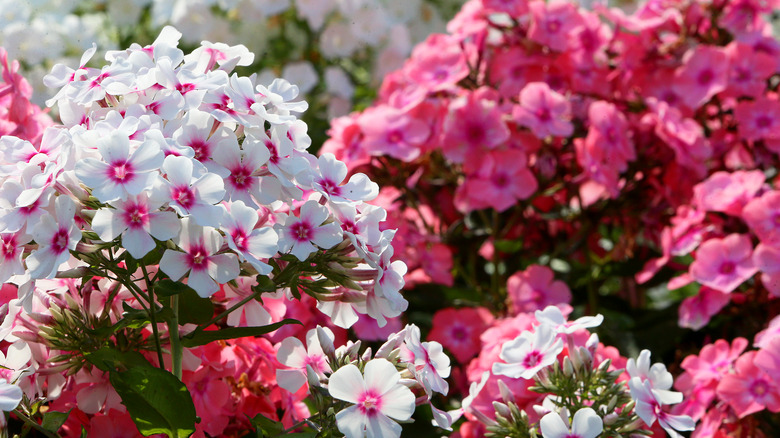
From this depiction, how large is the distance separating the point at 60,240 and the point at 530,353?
18.7 inches

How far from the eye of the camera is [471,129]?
4.66ft

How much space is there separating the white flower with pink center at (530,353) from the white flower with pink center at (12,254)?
0.46 meters

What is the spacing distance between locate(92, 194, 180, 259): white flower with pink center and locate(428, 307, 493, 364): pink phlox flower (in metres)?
0.84

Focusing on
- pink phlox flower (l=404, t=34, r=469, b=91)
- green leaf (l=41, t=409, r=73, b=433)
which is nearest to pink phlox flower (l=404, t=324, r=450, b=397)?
green leaf (l=41, t=409, r=73, b=433)

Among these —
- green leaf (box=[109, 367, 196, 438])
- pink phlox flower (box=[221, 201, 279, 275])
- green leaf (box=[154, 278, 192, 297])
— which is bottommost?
green leaf (box=[109, 367, 196, 438])

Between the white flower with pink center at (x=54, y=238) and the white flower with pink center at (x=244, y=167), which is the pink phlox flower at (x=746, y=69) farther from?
the white flower with pink center at (x=54, y=238)

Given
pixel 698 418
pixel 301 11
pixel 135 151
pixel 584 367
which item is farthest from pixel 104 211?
pixel 301 11

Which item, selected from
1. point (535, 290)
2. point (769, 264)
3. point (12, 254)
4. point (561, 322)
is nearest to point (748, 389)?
point (769, 264)

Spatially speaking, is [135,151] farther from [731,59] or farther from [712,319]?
[731,59]

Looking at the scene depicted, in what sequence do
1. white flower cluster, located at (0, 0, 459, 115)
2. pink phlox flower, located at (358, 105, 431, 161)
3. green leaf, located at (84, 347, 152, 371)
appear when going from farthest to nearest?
white flower cluster, located at (0, 0, 459, 115), pink phlox flower, located at (358, 105, 431, 161), green leaf, located at (84, 347, 152, 371)

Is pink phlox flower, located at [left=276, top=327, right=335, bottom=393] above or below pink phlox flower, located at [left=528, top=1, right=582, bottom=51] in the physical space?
above

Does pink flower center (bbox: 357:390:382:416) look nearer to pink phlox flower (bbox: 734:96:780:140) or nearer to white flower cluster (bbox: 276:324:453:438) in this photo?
white flower cluster (bbox: 276:324:453:438)

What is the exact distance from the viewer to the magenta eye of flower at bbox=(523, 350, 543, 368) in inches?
34.3

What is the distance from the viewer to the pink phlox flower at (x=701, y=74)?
1539mm
